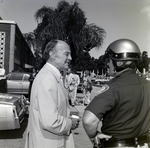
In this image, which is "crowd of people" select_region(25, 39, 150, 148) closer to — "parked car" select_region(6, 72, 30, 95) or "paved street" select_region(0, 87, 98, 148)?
"paved street" select_region(0, 87, 98, 148)

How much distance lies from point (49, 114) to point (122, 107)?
512 millimetres

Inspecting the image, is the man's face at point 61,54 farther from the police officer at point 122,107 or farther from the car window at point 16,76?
the car window at point 16,76

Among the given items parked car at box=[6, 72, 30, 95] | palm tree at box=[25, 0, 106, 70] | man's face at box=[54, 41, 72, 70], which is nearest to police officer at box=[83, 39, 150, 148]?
man's face at box=[54, 41, 72, 70]

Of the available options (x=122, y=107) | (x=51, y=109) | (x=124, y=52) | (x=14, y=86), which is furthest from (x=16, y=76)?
(x=122, y=107)

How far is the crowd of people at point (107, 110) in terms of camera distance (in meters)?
1.54

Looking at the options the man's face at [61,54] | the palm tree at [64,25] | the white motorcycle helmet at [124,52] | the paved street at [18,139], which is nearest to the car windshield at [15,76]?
the paved street at [18,139]

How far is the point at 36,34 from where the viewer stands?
68.2 ft

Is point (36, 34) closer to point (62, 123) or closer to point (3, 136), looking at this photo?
point (3, 136)

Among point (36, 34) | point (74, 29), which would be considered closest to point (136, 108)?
point (74, 29)

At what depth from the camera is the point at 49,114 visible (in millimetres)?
1639

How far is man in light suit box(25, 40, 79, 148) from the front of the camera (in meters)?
1.66

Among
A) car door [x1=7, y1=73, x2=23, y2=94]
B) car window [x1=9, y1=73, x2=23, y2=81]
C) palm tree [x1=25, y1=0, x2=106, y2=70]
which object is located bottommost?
car door [x1=7, y1=73, x2=23, y2=94]

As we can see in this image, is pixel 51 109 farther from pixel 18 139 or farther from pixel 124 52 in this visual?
pixel 18 139

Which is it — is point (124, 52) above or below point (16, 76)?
above
